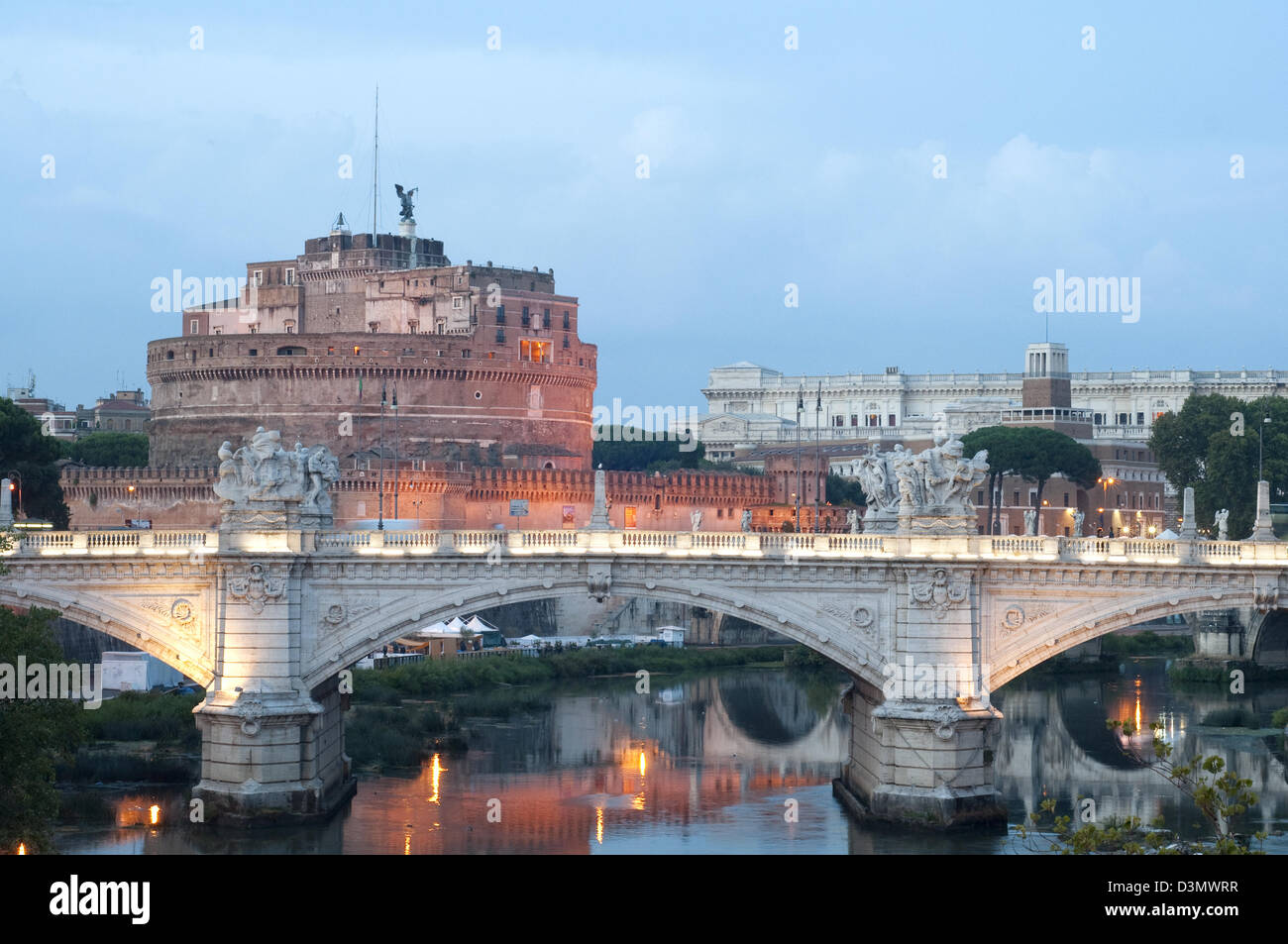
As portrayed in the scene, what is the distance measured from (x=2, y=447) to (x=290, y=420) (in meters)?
25.2

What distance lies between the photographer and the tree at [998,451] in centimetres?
11506

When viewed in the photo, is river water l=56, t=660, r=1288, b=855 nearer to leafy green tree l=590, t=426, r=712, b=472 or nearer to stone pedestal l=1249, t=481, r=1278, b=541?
stone pedestal l=1249, t=481, r=1278, b=541

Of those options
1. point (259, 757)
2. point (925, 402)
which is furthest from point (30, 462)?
point (925, 402)

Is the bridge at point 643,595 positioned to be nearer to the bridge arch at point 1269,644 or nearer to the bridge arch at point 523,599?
the bridge arch at point 523,599

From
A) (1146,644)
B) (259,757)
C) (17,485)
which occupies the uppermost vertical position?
(17,485)

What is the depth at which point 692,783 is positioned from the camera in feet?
191

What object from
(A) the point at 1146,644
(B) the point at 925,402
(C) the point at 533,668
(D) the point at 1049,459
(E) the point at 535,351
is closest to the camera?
(C) the point at 533,668

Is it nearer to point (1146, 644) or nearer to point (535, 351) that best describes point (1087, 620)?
point (1146, 644)

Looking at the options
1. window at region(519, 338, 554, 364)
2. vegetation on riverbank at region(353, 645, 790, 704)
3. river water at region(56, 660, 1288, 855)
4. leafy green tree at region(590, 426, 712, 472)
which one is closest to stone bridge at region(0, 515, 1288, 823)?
river water at region(56, 660, 1288, 855)

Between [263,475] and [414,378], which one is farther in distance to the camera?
[414,378]

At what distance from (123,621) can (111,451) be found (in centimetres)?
7679

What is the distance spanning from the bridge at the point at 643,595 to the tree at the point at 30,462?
29156mm
